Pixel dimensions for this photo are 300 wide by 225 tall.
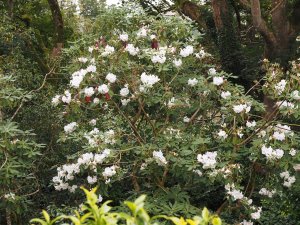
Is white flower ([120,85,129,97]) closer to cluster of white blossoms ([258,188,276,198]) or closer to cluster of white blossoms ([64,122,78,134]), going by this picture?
cluster of white blossoms ([64,122,78,134])

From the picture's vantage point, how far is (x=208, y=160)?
430 centimetres

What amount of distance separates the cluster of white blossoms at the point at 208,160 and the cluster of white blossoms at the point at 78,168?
2.76 ft

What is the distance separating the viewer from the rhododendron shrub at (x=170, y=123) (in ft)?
14.7

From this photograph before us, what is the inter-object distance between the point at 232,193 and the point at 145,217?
275cm

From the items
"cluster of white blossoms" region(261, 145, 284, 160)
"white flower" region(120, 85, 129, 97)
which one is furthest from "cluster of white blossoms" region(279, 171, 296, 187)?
"white flower" region(120, 85, 129, 97)

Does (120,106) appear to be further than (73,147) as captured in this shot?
No

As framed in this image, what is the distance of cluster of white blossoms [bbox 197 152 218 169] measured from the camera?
429 centimetres

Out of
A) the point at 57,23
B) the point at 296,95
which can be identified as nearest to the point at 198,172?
the point at 296,95

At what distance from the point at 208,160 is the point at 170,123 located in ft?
3.12

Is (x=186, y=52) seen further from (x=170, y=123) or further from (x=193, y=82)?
(x=170, y=123)

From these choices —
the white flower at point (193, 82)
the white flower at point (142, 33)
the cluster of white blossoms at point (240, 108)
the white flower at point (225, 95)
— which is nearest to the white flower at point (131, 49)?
the white flower at point (142, 33)

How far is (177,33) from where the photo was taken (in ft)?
17.8

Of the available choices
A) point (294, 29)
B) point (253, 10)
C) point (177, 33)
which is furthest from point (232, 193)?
point (294, 29)

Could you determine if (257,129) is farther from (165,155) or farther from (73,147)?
(73,147)
